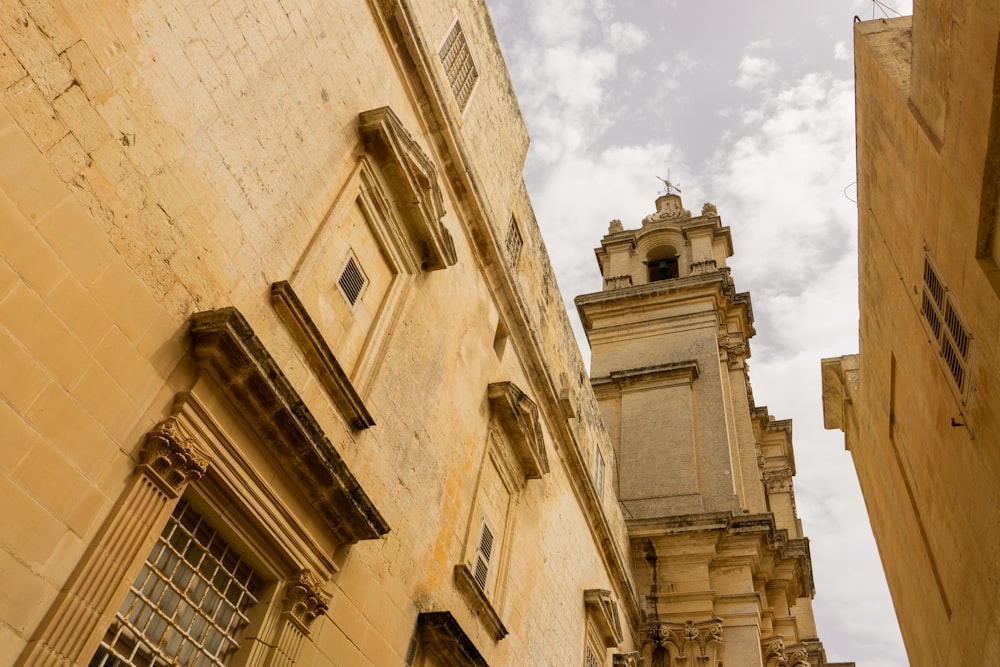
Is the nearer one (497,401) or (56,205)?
(56,205)

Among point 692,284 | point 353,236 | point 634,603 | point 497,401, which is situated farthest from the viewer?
point 692,284

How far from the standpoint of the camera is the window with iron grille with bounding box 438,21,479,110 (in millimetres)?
8555

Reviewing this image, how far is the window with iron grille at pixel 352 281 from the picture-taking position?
5.95 metres

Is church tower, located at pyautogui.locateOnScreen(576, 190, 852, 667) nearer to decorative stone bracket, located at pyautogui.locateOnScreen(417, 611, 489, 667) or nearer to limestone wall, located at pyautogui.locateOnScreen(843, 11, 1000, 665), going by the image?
limestone wall, located at pyautogui.locateOnScreen(843, 11, 1000, 665)

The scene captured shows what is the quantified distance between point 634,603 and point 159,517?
11.7 metres

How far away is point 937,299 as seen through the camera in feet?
22.1

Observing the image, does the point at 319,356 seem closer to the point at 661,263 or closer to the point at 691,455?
the point at 691,455

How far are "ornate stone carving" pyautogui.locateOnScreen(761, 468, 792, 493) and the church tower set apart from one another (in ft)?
13.0

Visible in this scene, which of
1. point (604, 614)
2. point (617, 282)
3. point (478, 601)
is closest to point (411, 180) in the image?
point (478, 601)

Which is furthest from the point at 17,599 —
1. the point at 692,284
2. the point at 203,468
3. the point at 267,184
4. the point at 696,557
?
the point at 692,284

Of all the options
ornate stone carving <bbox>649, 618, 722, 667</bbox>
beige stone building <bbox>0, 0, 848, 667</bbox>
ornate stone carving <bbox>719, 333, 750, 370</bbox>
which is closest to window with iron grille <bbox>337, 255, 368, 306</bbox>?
beige stone building <bbox>0, 0, 848, 667</bbox>

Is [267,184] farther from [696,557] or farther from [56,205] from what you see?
[696,557]

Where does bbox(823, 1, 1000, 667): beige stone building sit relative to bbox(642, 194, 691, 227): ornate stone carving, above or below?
below

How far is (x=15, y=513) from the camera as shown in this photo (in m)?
3.15
